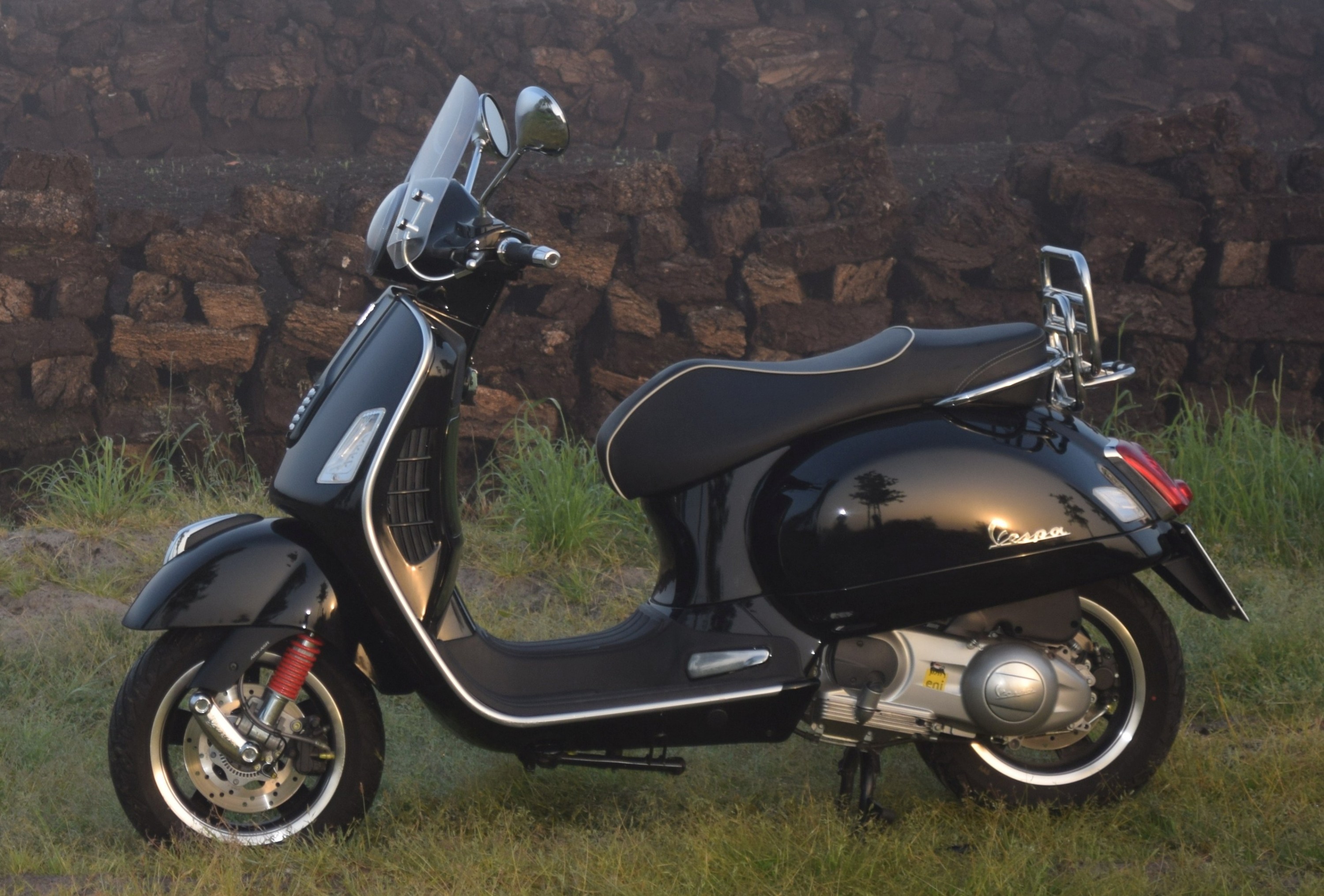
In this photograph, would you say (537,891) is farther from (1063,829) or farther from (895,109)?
(895,109)

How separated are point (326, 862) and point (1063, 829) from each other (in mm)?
1403

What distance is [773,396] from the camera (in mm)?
2426

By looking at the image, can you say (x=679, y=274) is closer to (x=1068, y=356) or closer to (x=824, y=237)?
(x=824, y=237)

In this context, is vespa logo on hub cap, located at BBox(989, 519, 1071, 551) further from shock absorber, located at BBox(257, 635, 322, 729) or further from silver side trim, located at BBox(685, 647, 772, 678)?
shock absorber, located at BBox(257, 635, 322, 729)

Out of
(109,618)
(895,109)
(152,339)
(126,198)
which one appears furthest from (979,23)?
(109,618)

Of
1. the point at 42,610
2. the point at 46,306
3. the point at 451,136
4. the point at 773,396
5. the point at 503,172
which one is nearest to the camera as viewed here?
the point at 773,396

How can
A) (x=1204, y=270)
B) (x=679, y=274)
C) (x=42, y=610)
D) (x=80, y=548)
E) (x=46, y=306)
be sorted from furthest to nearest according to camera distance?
(x=1204, y=270) → (x=679, y=274) → (x=46, y=306) → (x=80, y=548) → (x=42, y=610)

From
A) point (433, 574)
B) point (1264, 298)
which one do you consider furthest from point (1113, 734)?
point (1264, 298)

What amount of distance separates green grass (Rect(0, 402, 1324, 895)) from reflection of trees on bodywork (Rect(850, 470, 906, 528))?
1.98 ft

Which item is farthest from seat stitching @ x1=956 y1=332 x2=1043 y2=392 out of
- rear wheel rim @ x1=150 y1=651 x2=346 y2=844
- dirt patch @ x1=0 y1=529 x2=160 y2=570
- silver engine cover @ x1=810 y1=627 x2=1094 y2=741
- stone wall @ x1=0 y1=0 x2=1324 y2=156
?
stone wall @ x1=0 y1=0 x2=1324 y2=156

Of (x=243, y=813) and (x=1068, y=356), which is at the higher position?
(x=1068, y=356)

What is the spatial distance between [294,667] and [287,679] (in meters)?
0.03

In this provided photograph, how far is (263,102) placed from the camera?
11.5 metres

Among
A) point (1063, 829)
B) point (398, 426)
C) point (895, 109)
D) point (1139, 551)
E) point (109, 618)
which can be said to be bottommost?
point (895, 109)
